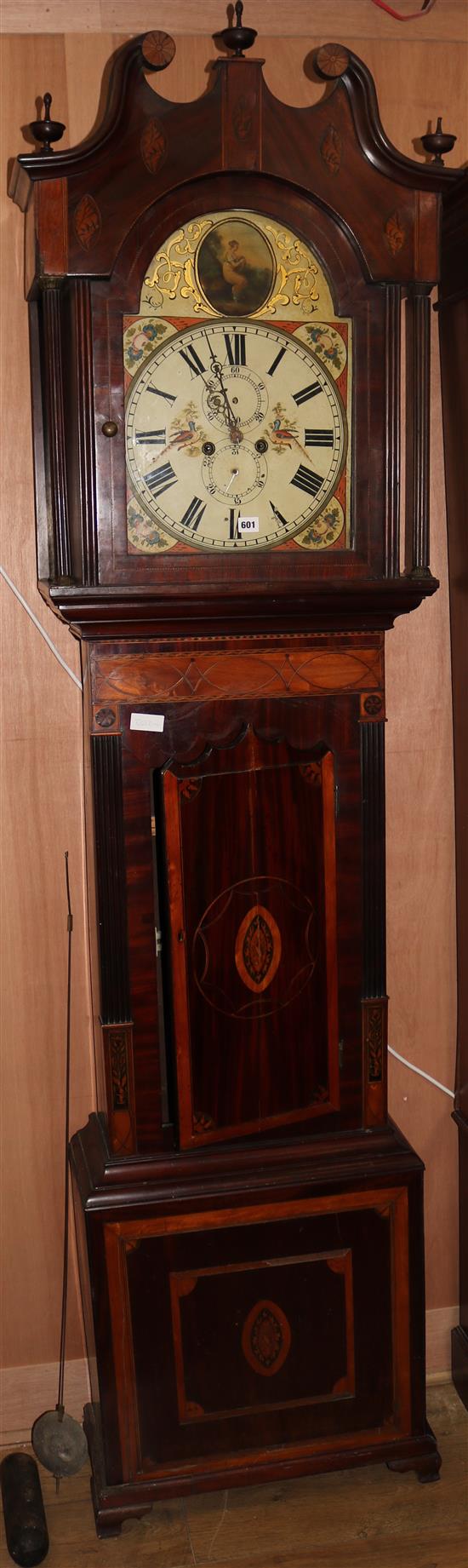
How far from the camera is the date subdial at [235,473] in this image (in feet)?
6.26

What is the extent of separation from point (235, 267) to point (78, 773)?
89cm

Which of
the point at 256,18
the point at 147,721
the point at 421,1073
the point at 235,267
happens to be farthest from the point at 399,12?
the point at 421,1073

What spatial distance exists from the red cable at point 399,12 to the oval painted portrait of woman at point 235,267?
0.64 m

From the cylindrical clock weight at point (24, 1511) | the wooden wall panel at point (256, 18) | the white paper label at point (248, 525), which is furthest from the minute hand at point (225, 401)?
the cylindrical clock weight at point (24, 1511)

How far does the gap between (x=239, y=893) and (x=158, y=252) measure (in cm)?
97

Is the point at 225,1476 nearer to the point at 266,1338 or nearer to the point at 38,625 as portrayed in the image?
the point at 266,1338

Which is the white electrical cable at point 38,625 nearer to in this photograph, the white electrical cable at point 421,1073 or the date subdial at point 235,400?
the date subdial at point 235,400

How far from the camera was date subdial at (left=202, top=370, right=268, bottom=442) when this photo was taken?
6.23 feet

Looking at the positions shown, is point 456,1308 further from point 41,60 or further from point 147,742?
point 41,60

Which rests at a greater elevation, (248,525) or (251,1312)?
(248,525)

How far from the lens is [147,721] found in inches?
76.9

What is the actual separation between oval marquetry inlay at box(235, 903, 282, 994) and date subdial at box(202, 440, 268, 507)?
25.3 inches

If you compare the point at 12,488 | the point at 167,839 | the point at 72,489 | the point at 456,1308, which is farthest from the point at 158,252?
the point at 456,1308

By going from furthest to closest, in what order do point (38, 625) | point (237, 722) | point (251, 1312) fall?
point (38, 625)
point (251, 1312)
point (237, 722)
